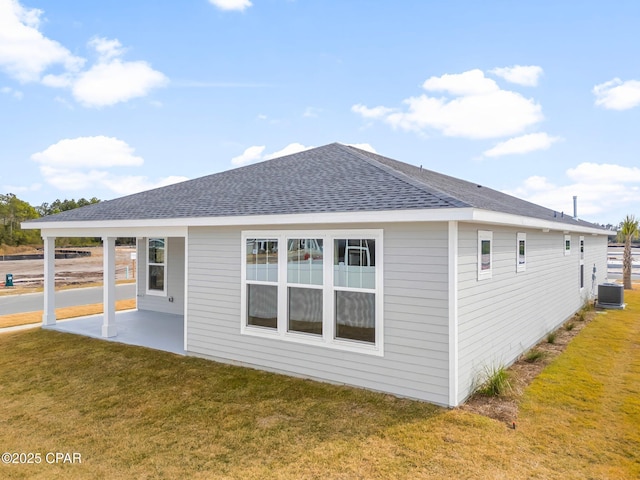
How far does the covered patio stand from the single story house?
0.61m

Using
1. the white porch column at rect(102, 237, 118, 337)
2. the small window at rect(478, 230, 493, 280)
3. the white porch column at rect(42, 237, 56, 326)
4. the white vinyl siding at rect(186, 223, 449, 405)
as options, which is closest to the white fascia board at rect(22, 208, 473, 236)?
the white vinyl siding at rect(186, 223, 449, 405)

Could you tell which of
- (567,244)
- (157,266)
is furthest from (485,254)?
(157,266)

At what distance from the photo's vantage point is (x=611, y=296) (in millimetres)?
14094

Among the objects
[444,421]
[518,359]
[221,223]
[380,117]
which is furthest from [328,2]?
[444,421]

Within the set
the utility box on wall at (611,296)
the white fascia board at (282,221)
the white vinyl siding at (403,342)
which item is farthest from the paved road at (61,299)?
the utility box on wall at (611,296)

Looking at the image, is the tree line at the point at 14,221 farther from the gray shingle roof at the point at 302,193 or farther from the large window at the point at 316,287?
the large window at the point at 316,287

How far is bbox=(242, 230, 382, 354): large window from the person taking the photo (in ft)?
19.5

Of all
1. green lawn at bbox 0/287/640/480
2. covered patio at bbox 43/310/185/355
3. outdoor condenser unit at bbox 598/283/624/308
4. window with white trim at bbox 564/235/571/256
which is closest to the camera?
green lawn at bbox 0/287/640/480

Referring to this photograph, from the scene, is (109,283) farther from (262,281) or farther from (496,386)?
(496,386)

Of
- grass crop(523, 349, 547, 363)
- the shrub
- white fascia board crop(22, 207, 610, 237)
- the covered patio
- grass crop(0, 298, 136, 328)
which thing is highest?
white fascia board crop(22, 207, 610, 237)

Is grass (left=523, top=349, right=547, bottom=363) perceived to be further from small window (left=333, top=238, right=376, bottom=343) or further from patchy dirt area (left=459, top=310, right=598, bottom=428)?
small window (left=333, top=238, right=376, bottom=343)

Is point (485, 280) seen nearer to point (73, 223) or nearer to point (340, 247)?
point (340, 247)

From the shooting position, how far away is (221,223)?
7.16m

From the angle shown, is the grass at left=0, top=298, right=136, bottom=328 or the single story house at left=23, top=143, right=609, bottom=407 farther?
the grass at left=0, top=298, right=136, bottom=328
